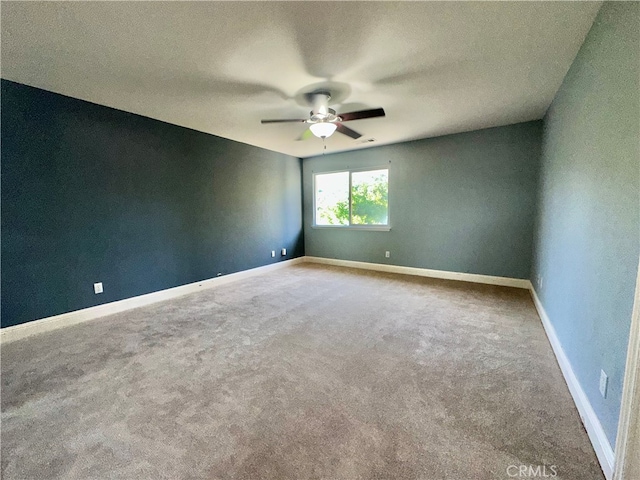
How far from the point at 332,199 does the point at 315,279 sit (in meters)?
2.11

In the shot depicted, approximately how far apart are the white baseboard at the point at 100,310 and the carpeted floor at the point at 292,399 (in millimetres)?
182

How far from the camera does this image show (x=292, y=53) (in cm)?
212

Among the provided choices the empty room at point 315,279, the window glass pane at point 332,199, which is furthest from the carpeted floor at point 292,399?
the window glass pane at point 332,199

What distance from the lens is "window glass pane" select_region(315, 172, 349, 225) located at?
5883mm

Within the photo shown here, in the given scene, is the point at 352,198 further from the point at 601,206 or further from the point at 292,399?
the point at 292,399

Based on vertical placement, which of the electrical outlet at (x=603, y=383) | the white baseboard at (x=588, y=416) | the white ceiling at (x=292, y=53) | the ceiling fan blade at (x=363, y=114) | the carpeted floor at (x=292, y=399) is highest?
the white ceiling at (x=292, y=53)

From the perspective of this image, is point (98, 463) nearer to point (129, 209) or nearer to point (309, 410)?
point (309, 410)

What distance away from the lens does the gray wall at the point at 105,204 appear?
265cm

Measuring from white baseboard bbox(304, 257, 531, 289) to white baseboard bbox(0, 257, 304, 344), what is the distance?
7.18ft

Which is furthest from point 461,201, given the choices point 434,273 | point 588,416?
point 588,416

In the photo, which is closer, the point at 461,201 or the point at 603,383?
the point at 603,383

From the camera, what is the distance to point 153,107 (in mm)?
3232

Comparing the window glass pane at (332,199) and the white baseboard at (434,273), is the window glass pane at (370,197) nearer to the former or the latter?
the window glass pane at (332,199)

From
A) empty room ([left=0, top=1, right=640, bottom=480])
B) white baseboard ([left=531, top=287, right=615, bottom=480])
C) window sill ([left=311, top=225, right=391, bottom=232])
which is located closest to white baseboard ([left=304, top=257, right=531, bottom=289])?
empty room ([left=0, top=1, right=640, bottom=480])
